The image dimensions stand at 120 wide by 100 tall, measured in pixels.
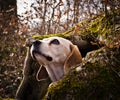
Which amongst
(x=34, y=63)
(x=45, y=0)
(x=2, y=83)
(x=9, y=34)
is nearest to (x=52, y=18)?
(x=45, y=0)

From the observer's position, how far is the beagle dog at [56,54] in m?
6.06

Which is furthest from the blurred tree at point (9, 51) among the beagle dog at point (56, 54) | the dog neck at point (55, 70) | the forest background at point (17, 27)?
the beagle dog at point (56, 54)

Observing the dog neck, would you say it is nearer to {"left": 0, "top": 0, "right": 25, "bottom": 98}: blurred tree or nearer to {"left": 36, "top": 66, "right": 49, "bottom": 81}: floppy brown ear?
{"left": 36, "top": 66, "right": 49, "bottom": 81}: floppy brown ear

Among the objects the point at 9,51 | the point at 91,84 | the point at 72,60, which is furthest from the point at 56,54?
the point at 9,51

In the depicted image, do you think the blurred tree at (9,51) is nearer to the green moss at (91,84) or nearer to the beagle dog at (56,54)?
the beagle dog at (56,54)

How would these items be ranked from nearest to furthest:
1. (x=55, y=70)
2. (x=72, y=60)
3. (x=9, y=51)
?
(x=72, y=60), (x=55, y=70), (x=9, y=51)

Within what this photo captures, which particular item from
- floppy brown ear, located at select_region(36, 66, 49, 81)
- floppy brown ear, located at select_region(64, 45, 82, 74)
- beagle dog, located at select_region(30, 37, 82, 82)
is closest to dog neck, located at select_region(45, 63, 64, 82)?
beagle dog, located at select_region(30, 37, 82, 82)

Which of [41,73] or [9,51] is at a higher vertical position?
[41,73]

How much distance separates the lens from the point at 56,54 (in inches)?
243

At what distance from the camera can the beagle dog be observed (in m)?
6.06

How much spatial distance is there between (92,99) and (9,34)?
8995 mm

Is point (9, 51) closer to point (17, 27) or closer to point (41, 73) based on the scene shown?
point (17, 27)

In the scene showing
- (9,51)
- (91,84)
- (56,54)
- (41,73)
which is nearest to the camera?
(91,84)

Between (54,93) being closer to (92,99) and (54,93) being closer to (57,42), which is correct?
(92,99)
